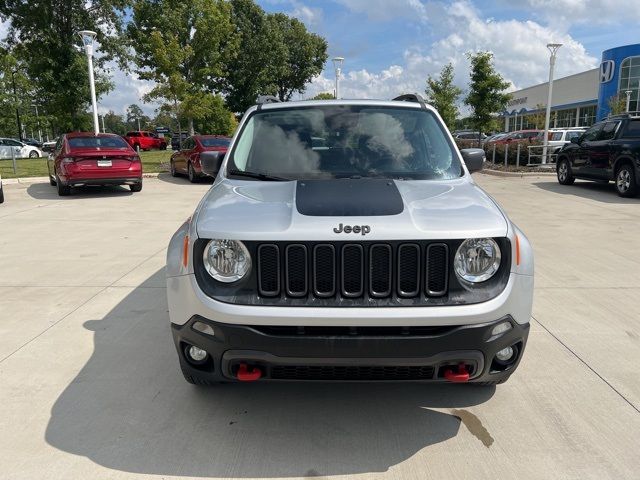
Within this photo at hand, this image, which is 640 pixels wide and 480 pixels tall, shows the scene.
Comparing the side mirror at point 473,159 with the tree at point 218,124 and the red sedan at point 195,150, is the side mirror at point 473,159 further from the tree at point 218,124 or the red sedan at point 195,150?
the tree at point 218,124

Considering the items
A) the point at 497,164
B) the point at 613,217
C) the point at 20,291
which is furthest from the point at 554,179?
the point at 20,291

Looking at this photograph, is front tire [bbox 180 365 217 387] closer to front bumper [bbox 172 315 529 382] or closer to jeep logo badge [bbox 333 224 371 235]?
front bumper [bbox 172 315 529 382]

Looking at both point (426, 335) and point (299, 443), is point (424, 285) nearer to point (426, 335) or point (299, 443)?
point (426, 335)

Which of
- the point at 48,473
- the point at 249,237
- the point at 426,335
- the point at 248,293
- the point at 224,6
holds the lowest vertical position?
the point at 48,473

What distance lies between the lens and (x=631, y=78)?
4147 centimetres

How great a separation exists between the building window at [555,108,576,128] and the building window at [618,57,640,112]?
1098 centimetres

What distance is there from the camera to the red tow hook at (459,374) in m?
2.66

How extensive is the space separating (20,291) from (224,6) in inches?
949

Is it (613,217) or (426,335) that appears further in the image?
(613,217)

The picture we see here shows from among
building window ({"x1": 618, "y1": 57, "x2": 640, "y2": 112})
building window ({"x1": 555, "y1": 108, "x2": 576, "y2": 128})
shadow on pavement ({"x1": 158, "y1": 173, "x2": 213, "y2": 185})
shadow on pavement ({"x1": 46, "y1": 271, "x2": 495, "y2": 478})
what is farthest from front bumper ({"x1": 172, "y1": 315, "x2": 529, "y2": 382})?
building window ({"x1": 555, "y1": 108, "x2": 576, "y2": 128})

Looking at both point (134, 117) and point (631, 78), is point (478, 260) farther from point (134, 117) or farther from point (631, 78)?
point (134, 117)

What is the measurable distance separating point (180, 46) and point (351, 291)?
24.3 m

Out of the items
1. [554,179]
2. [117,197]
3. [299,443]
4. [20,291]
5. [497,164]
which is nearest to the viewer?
[299,443]

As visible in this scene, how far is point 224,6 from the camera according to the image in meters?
26.4
